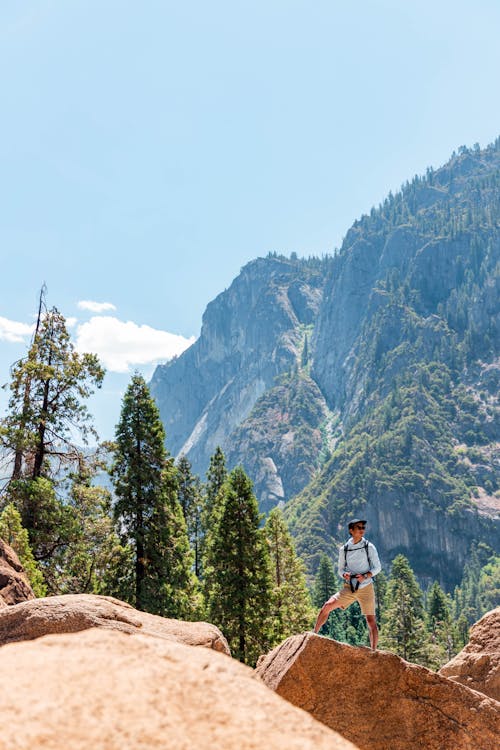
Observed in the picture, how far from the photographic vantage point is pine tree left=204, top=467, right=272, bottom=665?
29719 mm

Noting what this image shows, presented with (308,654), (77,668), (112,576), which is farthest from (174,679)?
(112,576)

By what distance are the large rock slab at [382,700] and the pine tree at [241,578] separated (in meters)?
21.6

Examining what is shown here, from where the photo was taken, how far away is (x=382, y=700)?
8.78m

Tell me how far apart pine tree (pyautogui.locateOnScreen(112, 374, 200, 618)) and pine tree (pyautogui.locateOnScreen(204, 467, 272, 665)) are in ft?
7.01

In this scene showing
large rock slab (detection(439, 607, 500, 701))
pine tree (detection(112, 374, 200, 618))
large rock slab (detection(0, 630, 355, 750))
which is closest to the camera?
large rock slab (detection(0, 630, 355, 750))

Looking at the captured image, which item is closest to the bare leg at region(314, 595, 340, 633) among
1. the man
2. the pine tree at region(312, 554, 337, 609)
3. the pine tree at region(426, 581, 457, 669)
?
the man

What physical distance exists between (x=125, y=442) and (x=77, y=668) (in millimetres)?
25405

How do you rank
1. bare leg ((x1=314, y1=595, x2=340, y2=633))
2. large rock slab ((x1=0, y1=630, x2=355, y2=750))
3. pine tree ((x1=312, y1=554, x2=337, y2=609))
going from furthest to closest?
pine tree ((x1=312, y1=554, x2=337, y2=609)) → bare leg ((x1=314, y1=595, x2=340, y2=633)) → large rock slab ((x1=0, y1=630, x2=355, y2=750))

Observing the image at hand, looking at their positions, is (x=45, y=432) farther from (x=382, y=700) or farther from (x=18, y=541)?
(x=382, y=700)

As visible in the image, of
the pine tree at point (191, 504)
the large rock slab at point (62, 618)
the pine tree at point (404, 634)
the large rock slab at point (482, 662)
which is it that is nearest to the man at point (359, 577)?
the large rock slab at point (62, 618)

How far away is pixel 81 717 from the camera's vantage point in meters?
2.68

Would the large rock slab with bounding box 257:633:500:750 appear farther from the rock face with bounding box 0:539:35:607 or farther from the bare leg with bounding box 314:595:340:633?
the rock face with bounding box 0:539:35:607

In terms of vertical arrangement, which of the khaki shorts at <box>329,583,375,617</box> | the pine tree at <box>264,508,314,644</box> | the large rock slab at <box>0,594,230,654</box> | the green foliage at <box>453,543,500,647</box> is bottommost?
the green foliage at <box>453,543,500,647</box>

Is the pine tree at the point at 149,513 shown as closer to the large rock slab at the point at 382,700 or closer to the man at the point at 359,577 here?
the man at the point at 359,577
